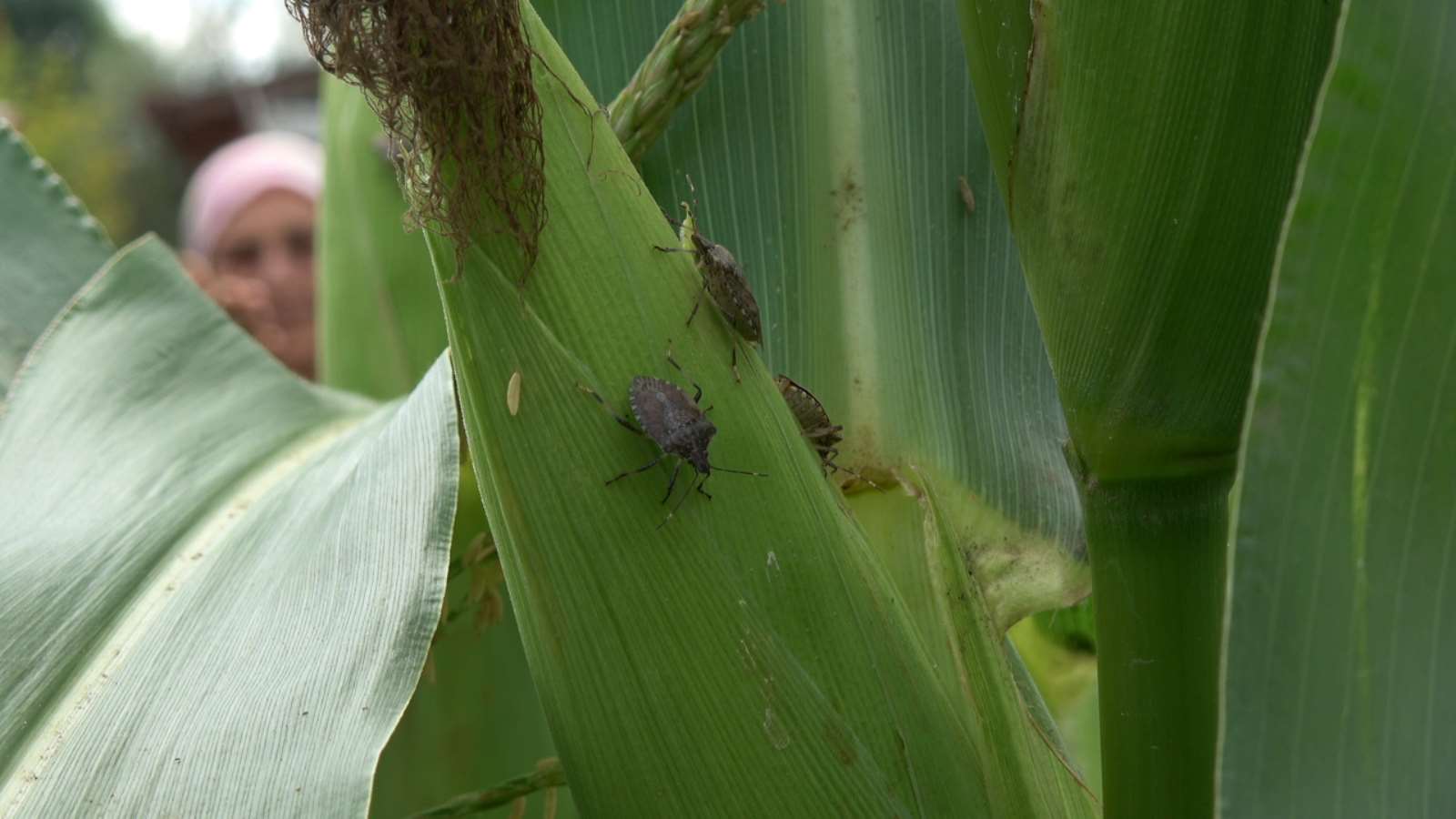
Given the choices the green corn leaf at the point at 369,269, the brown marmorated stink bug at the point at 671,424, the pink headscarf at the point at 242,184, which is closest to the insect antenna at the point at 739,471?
the brown marmorated stink bug at the point at 671,424

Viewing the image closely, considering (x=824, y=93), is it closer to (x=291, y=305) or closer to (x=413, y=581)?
(x=413, y=581)

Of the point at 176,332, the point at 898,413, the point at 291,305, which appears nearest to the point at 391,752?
the point at 176,332

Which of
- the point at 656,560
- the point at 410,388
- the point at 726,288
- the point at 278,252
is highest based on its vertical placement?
the point at 726,288

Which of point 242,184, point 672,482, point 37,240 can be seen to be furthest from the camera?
point 242,184

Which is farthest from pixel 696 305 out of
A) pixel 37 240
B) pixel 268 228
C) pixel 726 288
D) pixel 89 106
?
pixel 89 106

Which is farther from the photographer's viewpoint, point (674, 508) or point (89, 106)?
point (89, 106)

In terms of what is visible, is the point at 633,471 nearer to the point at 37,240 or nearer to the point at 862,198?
the point at 862,198

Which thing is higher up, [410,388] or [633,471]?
[633,471]
